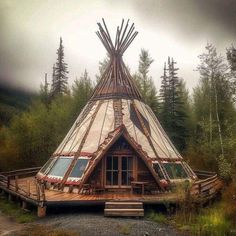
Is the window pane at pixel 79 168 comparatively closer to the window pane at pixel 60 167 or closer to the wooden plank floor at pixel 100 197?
the window pane at pixel 60 167

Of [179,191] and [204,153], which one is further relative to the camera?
[204,153]

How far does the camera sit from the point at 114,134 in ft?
45.2

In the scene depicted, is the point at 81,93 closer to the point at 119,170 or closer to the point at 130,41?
the point at 130,41

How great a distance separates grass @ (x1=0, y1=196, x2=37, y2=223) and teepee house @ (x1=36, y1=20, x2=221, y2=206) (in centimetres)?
177

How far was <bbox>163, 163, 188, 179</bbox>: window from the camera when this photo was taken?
1423cm

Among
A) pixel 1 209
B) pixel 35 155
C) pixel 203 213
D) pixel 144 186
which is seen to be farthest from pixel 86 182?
pixel 35 155

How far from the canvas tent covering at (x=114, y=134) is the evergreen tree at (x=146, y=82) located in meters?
11.9

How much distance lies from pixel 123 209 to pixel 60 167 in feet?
16.3

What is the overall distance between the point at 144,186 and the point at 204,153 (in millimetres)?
8993

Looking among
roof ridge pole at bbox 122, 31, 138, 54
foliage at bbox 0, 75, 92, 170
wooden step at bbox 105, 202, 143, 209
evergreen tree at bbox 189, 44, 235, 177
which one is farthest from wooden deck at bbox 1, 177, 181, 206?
foliage at bbox 0, 75, 92, 170

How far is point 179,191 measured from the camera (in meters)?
10.6

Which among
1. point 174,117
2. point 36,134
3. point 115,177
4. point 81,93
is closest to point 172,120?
point 174,117

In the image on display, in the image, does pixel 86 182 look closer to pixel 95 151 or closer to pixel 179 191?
pixel 95 151

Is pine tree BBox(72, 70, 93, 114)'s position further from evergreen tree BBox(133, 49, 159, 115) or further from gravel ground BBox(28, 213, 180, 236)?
gravel ground BBox(28, 213, 180, 236)
